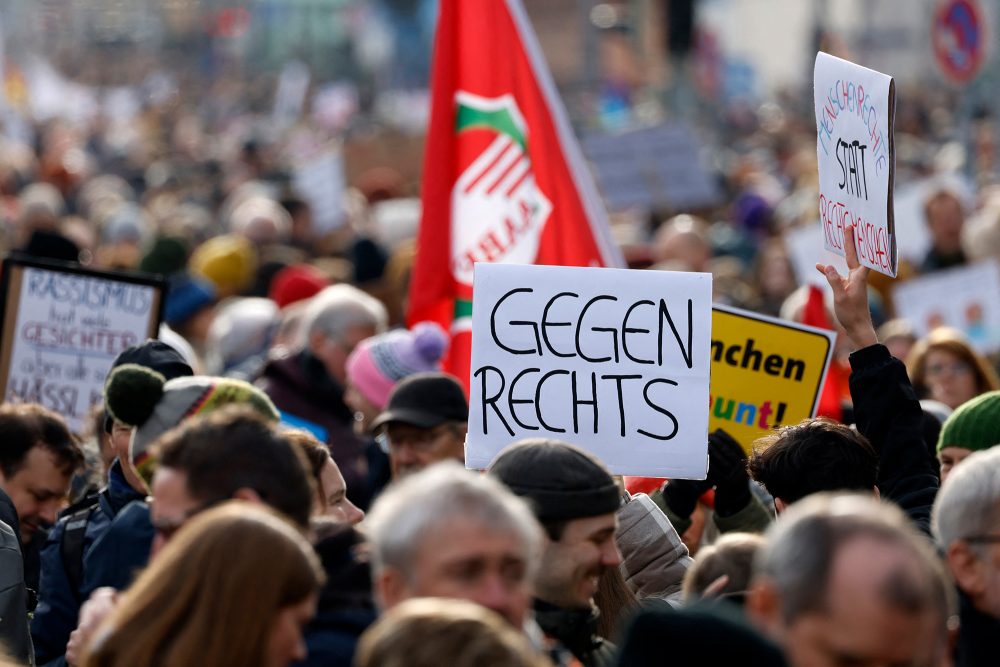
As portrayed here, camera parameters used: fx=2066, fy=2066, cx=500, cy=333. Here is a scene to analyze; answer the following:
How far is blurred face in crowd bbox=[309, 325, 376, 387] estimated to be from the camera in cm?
810

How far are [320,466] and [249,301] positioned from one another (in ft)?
16.9

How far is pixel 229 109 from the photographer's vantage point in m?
55.1

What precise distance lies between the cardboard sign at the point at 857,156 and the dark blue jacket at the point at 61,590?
213 cm

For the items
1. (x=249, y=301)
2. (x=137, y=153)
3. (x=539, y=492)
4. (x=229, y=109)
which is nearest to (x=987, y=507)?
(x=539, y=492)

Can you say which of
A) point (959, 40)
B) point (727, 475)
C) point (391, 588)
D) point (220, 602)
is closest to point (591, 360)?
point (727, 475)

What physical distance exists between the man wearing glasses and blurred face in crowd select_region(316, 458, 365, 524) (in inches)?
33.4

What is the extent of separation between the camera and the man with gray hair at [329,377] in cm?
746

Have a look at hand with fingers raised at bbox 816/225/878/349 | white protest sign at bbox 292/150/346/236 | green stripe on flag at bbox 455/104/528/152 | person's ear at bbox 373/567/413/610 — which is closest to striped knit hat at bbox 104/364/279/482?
person's ear at bbox 373/567/413/610

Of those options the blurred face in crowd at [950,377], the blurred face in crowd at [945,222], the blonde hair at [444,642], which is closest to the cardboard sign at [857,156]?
the blurred face in crowd at [950,377]

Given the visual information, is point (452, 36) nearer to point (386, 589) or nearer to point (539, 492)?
point (539, 492)

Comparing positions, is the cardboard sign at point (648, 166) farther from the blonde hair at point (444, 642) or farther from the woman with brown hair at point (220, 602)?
the blonde hair at point (444, 642)

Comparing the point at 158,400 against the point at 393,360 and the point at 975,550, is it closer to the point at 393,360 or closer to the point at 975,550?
the point at 975,550

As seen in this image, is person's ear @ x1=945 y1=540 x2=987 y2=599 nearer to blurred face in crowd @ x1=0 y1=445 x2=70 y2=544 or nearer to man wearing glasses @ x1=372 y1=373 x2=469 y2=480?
man wearing glasses @ x1=372 y1=373 x2=469 y2=480

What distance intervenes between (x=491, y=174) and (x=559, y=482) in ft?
13.0
